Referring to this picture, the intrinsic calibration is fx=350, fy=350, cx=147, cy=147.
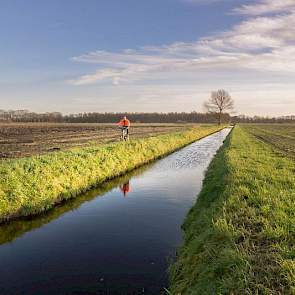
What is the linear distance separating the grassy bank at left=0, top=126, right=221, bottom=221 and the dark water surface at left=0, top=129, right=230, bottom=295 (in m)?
0.56

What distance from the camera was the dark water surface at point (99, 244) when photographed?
28.7 feet

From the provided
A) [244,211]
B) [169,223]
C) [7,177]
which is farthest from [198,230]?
[7,177]

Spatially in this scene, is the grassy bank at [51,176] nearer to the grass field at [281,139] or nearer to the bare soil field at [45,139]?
the bare soil field at [45,139]

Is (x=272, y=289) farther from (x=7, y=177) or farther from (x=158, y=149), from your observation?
(x=158, y=149)

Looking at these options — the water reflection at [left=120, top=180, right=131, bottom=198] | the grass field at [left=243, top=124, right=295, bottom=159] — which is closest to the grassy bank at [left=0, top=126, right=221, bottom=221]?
the water reflection at [left=120, top=180, right=131, bottom=198]

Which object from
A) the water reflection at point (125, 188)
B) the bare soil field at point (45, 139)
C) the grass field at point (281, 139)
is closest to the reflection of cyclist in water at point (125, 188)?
the water reflection at point (125, 188)

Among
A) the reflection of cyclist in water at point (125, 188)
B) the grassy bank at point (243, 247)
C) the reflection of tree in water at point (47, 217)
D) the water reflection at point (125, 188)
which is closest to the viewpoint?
the grassy bank at point (243, 247)

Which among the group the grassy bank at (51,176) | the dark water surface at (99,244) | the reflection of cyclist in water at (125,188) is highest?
the grassy bank at (51,176)

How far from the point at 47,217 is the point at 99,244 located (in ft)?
13.0

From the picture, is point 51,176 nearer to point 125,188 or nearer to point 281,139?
point 125,188

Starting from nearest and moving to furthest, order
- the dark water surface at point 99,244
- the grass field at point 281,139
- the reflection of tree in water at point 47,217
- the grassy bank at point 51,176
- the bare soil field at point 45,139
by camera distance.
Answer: the dark water surface at point 99,244 < the reflection of tree in water at point 47,217 < the grassy bank at point 51,176 < the bare soil field at point 45,139 < the grass field at point 281,139

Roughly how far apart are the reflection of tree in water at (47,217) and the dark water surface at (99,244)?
1.3 inches

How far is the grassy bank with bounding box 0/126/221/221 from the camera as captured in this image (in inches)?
549

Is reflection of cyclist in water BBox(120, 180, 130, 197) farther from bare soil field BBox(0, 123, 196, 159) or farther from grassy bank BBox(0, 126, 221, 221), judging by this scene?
bare soil field BBox(0, 123, 196, 159)
